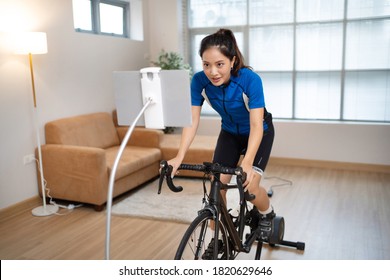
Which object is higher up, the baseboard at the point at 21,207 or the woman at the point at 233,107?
the woman at the point at 233,107

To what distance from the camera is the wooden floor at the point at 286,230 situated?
8.96 feet

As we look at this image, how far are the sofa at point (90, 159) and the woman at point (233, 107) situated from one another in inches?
65.6

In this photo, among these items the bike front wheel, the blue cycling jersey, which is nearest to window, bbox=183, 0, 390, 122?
the blue cycling jersey

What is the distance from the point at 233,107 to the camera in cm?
209

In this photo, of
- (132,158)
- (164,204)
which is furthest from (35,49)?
(164,204)

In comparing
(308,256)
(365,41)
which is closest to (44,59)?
(308,256)

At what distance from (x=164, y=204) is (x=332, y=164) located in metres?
2.56

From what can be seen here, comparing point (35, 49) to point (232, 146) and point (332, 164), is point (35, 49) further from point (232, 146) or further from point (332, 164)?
point (332, 164)

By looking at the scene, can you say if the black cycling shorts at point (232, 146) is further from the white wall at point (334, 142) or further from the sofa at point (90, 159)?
the white wall at point (334, 142)

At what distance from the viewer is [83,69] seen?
4496 mm

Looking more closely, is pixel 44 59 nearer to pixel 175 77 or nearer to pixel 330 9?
pixel 175 77

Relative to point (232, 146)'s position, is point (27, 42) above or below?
above

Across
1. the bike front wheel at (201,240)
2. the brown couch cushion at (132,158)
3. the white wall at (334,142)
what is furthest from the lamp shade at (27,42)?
the white wall at (334,142)
